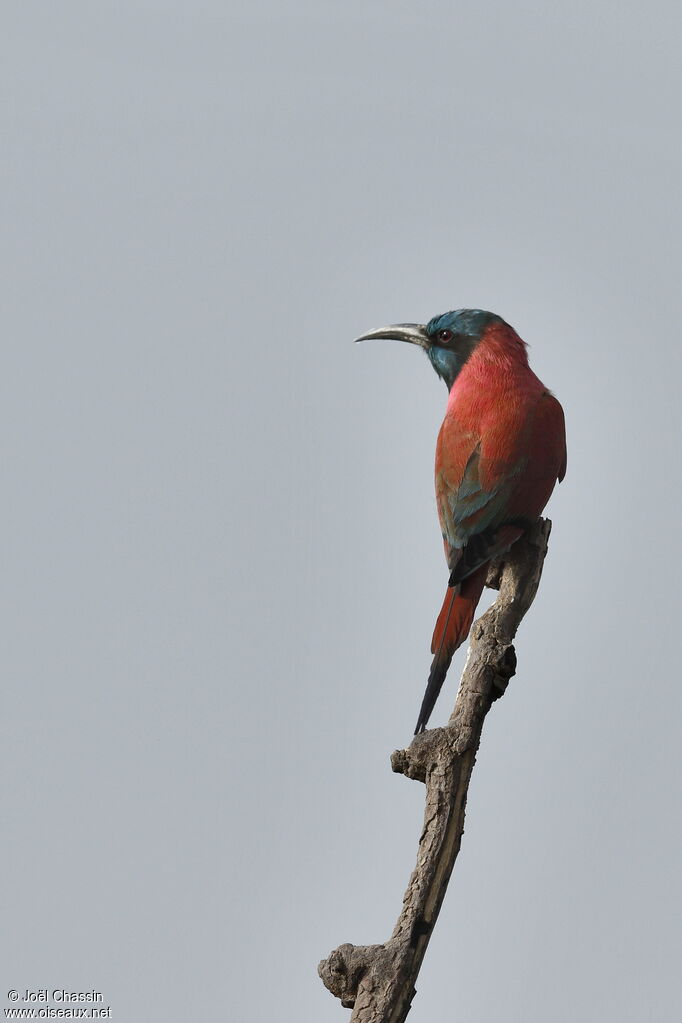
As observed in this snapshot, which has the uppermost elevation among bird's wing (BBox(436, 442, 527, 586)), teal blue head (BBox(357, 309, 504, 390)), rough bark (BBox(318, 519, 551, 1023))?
teal blue head (BBox(357, 309, 504, 390))

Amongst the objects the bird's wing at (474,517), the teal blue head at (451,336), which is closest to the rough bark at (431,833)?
the bird's wing at (474,517)

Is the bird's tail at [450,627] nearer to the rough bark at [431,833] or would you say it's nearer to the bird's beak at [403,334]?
the rough bark at [431,833]

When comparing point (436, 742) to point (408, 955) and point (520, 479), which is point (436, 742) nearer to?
point (408, 955)

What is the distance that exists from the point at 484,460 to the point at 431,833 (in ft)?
5.62

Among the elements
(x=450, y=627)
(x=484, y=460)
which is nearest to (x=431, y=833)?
(x=450, y=627)

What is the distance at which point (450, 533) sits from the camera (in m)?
5.18

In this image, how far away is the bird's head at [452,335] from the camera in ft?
19.2

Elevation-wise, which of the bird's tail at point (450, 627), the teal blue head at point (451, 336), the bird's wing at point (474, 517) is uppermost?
the teal blue head at point (451, 336)

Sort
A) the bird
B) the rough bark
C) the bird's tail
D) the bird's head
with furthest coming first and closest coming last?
the bird's head → the bird → the bird's tail → the rough bark

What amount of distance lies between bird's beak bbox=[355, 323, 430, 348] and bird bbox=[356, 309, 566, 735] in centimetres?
21

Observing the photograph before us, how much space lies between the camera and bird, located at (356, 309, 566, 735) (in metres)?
5.04

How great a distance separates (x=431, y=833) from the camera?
13.9 feet

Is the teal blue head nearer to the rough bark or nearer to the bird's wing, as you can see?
the bird's wing

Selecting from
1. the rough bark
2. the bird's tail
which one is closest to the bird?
the bird's tail
